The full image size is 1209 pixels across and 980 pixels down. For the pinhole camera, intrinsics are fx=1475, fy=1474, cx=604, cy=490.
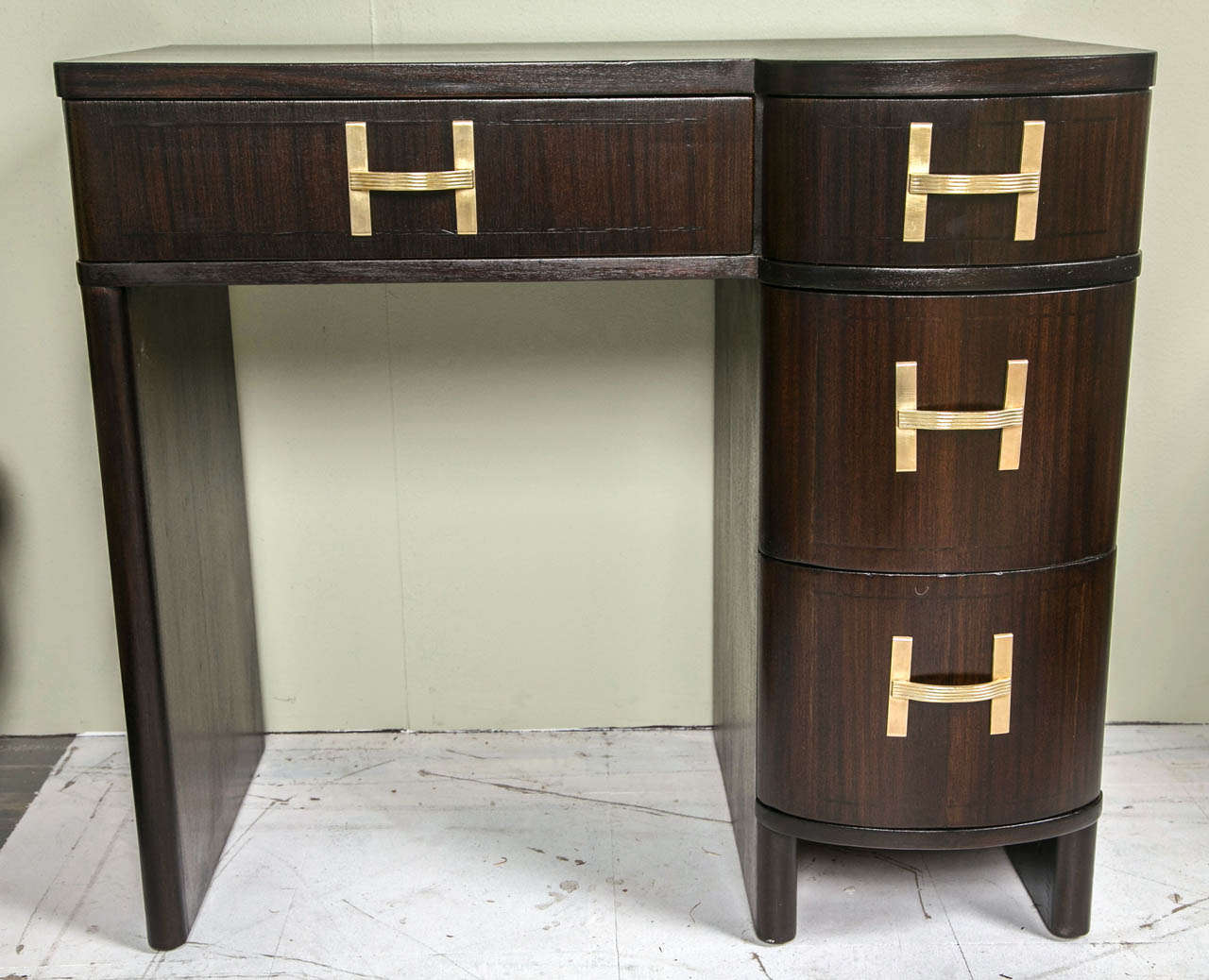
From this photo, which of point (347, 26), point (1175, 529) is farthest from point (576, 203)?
point (1175, 529)

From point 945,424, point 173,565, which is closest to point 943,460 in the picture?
point 945,424

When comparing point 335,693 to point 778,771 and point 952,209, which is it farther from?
point 952,209

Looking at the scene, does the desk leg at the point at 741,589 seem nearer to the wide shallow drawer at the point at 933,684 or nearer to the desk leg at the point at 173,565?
the wide shallow drawer at the point at 933,684

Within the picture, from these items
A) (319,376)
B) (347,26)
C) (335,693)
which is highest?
(347,26)

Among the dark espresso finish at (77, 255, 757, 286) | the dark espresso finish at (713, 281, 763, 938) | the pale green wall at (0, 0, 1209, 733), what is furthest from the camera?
the pale green wall at (0, 0, 1209, 733)

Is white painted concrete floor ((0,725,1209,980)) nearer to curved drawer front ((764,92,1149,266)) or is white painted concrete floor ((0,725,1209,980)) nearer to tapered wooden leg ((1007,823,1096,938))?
tapered wooden leg ((1007,823,1096,938))

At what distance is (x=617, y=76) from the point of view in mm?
1401

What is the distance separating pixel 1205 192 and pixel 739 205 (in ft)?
2.70

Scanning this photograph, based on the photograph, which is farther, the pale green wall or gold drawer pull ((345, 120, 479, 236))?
the pale green wall

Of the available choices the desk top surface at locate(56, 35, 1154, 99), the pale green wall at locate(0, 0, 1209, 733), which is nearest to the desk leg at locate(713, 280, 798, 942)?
the pale green wall at locate(0, 0, 1209, 733)

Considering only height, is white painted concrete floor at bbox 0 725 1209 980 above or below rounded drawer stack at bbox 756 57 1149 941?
below

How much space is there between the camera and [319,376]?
200 centimetres

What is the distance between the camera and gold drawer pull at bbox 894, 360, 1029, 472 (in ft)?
4.66

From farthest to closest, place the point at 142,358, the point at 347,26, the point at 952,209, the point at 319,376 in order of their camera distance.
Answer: the point at 319,376, the point at 347,26, the point at 142,358, the point at 952,209
